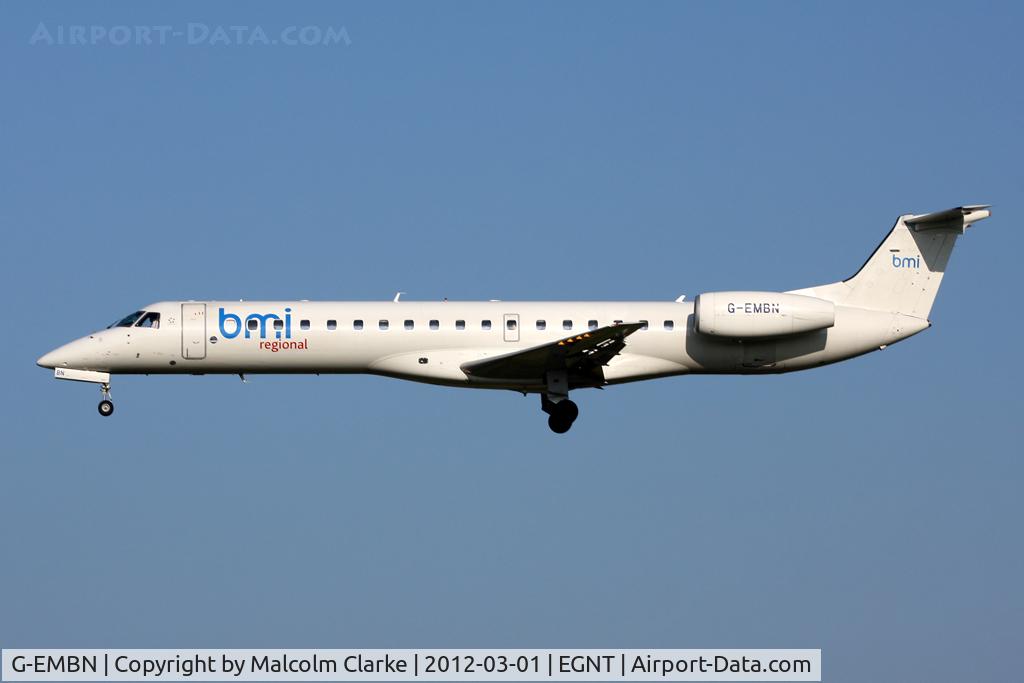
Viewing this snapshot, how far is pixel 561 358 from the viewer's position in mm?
32969

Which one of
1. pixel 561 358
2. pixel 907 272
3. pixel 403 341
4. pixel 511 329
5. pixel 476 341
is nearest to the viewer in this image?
pixel 561 358

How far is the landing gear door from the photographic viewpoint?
33.6 meters

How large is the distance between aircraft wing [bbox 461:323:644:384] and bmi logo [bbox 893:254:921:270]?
694cm

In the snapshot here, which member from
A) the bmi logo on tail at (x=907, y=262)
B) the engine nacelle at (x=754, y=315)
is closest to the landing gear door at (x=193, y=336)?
the engine nacelle at (x=754, y=315)

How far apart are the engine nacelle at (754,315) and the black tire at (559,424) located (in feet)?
11.3

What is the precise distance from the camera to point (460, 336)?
3362 centimetres

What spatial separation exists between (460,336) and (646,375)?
13.7ft

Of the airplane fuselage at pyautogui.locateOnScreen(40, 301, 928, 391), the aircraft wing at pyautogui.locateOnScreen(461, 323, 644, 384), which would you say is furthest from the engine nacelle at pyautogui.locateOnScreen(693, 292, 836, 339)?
the aircraft wing at pyautogui.locateOnScreen(461, 323, 644, 384)

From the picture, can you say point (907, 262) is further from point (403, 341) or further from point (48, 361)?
point (48, 361)

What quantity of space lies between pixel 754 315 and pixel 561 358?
4.24 meters

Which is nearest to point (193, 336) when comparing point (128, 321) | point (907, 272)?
point (128, 321)

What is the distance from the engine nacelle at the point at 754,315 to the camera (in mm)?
33469

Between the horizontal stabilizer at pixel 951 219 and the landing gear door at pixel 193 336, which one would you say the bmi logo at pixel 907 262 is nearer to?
the horizontal stabilizer at pixel 951 219

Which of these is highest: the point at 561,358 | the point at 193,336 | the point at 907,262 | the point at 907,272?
the point at 907,262
